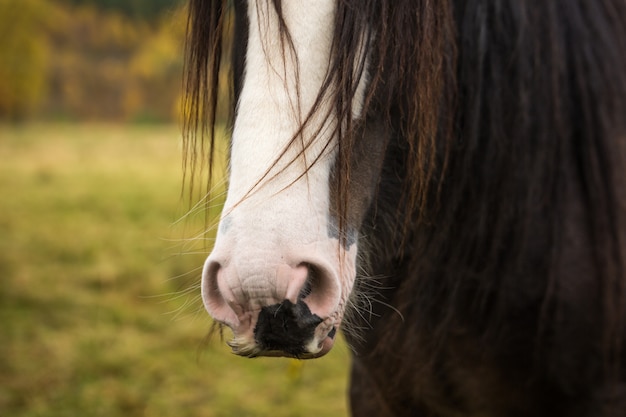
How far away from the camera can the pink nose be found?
1.08 m

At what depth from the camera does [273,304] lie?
3.59 feet

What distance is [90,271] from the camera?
17.8 ft

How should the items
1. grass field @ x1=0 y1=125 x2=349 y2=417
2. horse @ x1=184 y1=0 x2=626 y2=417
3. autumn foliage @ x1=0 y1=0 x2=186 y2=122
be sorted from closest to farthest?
horse @ x1=184 y1=0 x2=626 y2=417 < grass field @ x1=0 y1=125 x2=349 y2=417 < autumn foliage @ x1=0 y1=0 x2=186 y2=122

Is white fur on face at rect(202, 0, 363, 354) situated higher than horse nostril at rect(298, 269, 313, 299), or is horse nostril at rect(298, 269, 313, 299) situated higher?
white fur on face at rect(202, 0, 363, 354)

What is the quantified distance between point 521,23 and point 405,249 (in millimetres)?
588

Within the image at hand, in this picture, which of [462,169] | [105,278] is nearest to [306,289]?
[462,169]

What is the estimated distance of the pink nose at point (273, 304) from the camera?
3.53 feet

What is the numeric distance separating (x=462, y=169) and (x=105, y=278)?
14.1ft

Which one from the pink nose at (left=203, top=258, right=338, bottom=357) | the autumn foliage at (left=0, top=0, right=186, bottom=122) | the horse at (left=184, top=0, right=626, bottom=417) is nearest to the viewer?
the pink nose at (left=203, top=258, right=338, bottom=357)

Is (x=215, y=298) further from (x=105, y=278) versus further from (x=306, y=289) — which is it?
(x=105, y=278)

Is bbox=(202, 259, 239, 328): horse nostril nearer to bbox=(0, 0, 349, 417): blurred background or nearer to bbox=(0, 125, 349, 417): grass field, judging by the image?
→ bbox=(0, 0, 349, 417): blurred background

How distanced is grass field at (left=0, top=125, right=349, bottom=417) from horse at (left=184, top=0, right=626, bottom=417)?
1.05ft

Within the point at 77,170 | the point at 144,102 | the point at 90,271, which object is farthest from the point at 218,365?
the point at 144,102

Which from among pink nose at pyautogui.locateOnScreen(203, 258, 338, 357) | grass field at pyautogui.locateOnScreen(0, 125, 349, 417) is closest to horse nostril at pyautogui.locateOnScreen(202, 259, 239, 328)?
pink nose at pyautogui.locateOnScreen(203, 258, 338, 357)
